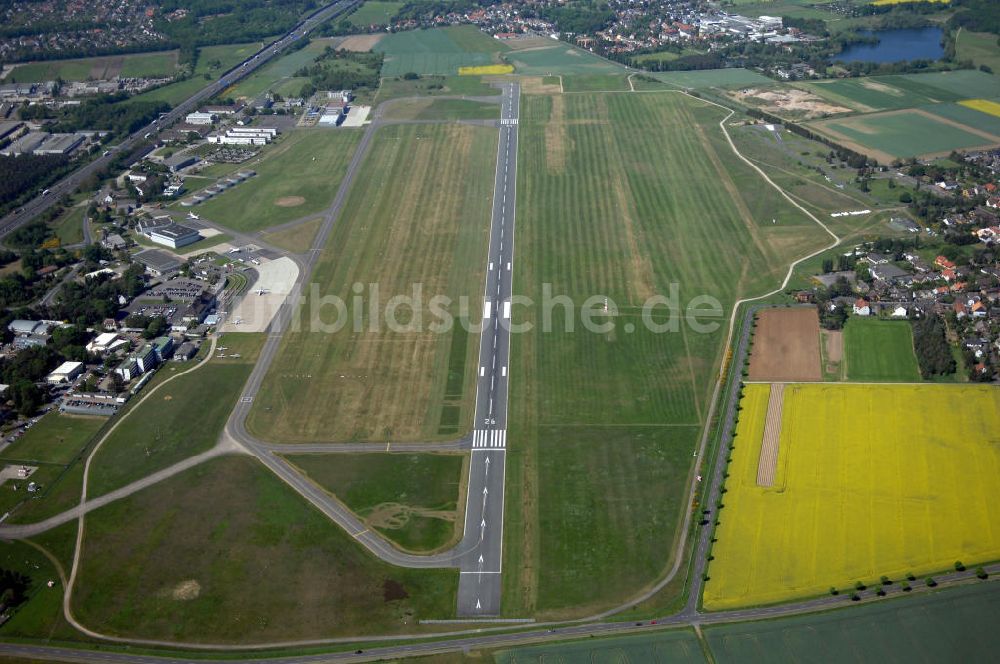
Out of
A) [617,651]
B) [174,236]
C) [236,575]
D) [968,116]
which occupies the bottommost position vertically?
[617,651]

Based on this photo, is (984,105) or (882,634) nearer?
(882,634)

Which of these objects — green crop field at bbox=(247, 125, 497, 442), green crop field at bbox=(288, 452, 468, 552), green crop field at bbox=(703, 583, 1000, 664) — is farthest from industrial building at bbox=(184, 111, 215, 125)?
green crop field at bbox=(703, 583, 1000, 664)

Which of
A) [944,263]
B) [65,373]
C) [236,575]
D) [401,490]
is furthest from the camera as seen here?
[944,263]

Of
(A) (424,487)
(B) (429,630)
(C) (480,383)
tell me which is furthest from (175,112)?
(B) (429,630)

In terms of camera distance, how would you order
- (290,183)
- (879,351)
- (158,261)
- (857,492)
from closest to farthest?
(857,492) < (879,351) < (158,261) < (290,183)

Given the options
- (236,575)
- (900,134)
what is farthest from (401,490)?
Answer: (900,134)

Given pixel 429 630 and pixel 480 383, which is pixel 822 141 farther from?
pixel 429 630

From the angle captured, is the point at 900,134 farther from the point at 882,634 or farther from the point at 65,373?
the point at 65,373
